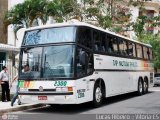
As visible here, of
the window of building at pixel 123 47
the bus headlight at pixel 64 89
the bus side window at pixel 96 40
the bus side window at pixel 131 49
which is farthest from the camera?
the bus side window at pixel 131 49

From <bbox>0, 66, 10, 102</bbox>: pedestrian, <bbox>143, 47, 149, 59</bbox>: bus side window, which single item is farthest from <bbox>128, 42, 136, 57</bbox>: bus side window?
<bbox>0, 66, 10, 102</bbox>: pedestrian

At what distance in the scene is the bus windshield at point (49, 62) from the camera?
13484 millimetres

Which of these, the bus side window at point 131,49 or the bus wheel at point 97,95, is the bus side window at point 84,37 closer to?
the bus wheel at point 97,95

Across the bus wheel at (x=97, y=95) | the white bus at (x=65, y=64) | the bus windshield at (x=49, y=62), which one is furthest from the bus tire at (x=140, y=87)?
the bus windshield at (x=49, y=62)

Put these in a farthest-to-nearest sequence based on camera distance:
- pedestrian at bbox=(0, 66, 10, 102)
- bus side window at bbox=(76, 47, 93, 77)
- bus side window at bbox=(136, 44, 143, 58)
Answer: bus side window at bbox=(136, 44, 143, 58), pedestrian at bbox=(0, 66, 10, 102), bus side window at bbox=(76, 47, 93, 77)

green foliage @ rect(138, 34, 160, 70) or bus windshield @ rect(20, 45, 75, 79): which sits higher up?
green foliage @ rect(138, 34, 160, 70)

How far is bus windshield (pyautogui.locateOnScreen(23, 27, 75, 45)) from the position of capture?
14078 mm

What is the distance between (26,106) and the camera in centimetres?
1474

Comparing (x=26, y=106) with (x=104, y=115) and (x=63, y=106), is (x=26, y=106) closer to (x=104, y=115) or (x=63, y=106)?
(x=63, y=106)

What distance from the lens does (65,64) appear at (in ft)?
44.2

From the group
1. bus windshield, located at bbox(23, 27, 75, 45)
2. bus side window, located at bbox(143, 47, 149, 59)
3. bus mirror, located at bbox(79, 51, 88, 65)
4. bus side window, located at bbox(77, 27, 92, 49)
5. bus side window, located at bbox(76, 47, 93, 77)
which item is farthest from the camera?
bus side window, located at bbox(143, 47, 149, 59)

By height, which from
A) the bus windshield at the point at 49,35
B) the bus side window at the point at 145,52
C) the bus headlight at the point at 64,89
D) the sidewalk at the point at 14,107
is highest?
the bus windshield at the point at 49,35

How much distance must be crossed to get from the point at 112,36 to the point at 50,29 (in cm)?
407

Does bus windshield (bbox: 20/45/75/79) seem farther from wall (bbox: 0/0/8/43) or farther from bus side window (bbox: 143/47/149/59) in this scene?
wall (bbox: 0/0/8/43)
